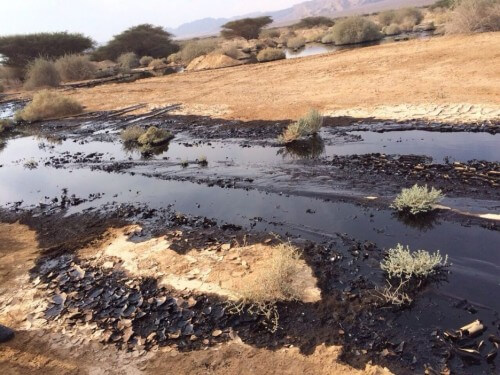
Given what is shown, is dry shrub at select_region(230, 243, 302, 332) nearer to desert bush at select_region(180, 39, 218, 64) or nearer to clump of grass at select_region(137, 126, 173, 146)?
clump of grass at select_region(137, 126, 173, 146)

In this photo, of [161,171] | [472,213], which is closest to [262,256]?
[472,213]

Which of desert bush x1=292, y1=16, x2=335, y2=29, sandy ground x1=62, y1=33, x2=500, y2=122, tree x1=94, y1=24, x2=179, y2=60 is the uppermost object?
desert bush x1=292, y1=16, x2=335, y2=29

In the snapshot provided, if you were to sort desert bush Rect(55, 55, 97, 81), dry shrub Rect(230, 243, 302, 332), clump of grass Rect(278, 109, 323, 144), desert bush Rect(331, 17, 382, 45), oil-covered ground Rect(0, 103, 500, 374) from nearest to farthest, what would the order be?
oil-covered ground Rect(0, 103, 500, 374) → dry shrub Rect(230, 243, 302, 332) → clump of grass Rect(278, 109, 323, 144) → desert bush Rect(331, 17, 382, 45) → desert bush Rect(55, 55, 97, 81)

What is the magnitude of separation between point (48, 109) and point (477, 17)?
854 inches

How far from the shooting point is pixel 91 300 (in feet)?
17.4

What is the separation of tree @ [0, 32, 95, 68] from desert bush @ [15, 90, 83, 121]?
19982 millimetres

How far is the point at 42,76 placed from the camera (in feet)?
99.6

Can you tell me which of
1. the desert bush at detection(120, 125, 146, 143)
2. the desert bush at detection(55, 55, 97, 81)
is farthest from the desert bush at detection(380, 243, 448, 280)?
the desert bush at detection(55, 55, 97, 81)

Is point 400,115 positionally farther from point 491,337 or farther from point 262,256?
point 491,337

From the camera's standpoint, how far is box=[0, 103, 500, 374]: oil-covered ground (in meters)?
4.31

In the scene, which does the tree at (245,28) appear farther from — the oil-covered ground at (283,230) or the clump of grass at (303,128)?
the clump of grass at (303,128)

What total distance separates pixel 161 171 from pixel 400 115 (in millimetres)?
6550

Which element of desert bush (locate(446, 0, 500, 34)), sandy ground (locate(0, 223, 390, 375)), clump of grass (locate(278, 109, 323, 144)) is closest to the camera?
sandy ground (locate(0, 223, 390, 375))

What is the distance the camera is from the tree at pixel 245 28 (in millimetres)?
48125
